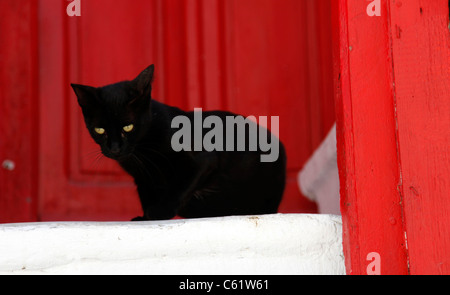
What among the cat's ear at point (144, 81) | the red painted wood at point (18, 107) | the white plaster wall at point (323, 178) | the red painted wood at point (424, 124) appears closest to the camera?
the red painted wood at point (424, 124)

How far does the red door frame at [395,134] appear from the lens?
2.98ft

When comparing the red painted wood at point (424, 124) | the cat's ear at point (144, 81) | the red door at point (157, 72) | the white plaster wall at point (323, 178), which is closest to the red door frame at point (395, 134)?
the red painted wood at point (424, 124)

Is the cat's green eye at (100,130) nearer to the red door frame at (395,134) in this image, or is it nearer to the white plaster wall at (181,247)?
the white plaster wall at (181,247)

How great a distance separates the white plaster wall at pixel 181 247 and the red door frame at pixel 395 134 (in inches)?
2.6

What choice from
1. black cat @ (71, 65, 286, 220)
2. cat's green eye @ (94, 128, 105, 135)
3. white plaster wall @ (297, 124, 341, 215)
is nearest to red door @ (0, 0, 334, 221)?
white plaster wall @ (297, 124, 341, 215)

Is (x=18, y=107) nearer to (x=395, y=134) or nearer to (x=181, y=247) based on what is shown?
(x=181, y=247)

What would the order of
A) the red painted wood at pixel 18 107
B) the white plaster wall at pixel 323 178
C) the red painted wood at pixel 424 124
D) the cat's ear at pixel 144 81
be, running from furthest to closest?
the red painted wood at pixel 18 107, the white plaster wall at pixel 323 178, the cat's ear at pixel 144 81, the red painted wood at pixel 424 124

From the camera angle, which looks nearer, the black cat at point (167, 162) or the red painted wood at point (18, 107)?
the black cat at point (167, 162)

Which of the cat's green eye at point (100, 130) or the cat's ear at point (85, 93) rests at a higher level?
the cat's ear at point (85, 93)

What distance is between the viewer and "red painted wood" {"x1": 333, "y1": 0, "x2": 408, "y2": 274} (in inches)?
36.2

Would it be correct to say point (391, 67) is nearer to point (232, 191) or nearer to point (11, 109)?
point (232, 191)

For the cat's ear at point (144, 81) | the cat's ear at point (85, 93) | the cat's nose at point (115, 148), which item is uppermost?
the cat's ear at point (144, 81)
